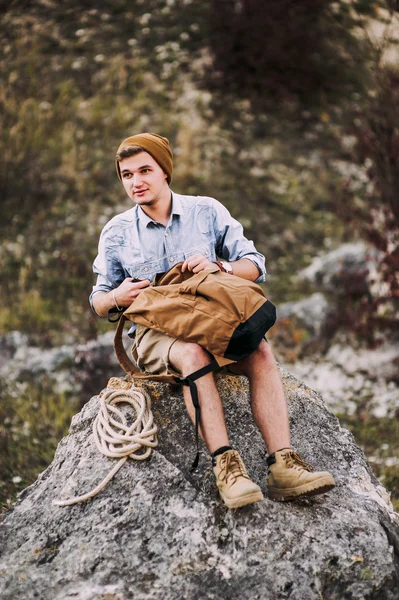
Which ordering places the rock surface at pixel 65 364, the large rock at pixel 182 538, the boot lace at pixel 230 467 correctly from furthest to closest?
the rock surface at pixel 65 364, the boot lace at pixel 230 467, the large rock at pixel 182 538

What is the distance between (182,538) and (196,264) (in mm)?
1189

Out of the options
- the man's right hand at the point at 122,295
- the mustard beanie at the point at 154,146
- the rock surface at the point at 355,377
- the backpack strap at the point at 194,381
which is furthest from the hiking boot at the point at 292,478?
the rock surface at the point at 355,377

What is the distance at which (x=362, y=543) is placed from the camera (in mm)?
2727

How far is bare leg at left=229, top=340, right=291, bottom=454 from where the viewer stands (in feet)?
9.30

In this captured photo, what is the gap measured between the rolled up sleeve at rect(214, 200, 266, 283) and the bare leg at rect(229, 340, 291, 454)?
49 centimetres

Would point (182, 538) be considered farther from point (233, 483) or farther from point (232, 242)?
point (232, 242)

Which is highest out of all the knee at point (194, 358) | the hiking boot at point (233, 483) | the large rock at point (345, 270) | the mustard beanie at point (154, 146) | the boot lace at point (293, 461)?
the mustard beanie at point (154, 146)

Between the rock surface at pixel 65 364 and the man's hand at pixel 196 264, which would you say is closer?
the man's hand at pixel 196 264

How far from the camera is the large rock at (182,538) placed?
2.57 m

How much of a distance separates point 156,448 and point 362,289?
465 centimetres

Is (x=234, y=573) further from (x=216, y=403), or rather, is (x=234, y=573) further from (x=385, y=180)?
(x=385, y=180)

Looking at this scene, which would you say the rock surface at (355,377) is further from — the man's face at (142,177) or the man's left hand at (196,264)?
the man's face at (142,177)

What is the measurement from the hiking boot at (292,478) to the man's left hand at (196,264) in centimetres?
88

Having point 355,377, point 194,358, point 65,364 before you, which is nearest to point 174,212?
point 194,358
